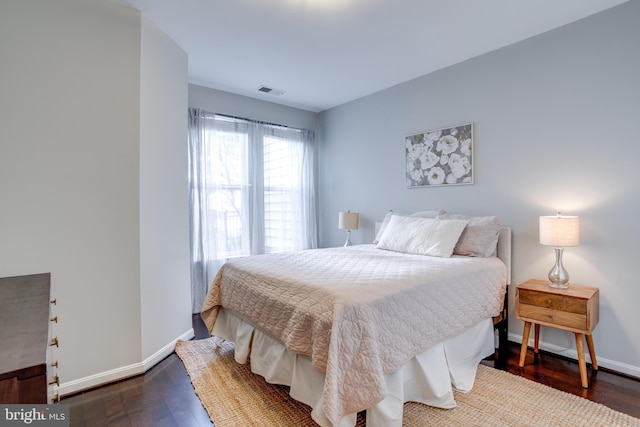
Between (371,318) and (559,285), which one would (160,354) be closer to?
(371,318)

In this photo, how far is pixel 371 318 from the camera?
151cm

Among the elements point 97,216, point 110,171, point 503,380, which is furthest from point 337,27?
point 503,380

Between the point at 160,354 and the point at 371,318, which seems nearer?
the point at 371,318

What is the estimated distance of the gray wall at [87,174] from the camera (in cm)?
182

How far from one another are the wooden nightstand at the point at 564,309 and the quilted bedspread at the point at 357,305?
0.22m

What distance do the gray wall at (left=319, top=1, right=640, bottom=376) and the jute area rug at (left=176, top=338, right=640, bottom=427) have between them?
712 mm

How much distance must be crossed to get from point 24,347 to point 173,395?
1488 mm

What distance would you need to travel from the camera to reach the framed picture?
120 inches

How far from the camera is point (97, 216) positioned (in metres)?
2.07

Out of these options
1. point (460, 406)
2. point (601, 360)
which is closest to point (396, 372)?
point (460, 406)

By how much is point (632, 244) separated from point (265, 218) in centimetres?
349

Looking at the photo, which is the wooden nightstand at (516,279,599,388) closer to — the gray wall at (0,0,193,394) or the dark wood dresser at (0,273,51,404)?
the dark wood dresser at (0,273,51,404)

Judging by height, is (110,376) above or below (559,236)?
below

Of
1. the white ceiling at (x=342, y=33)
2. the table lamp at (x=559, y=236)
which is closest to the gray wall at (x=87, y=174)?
the white ceiling at (x=342, y=33)
